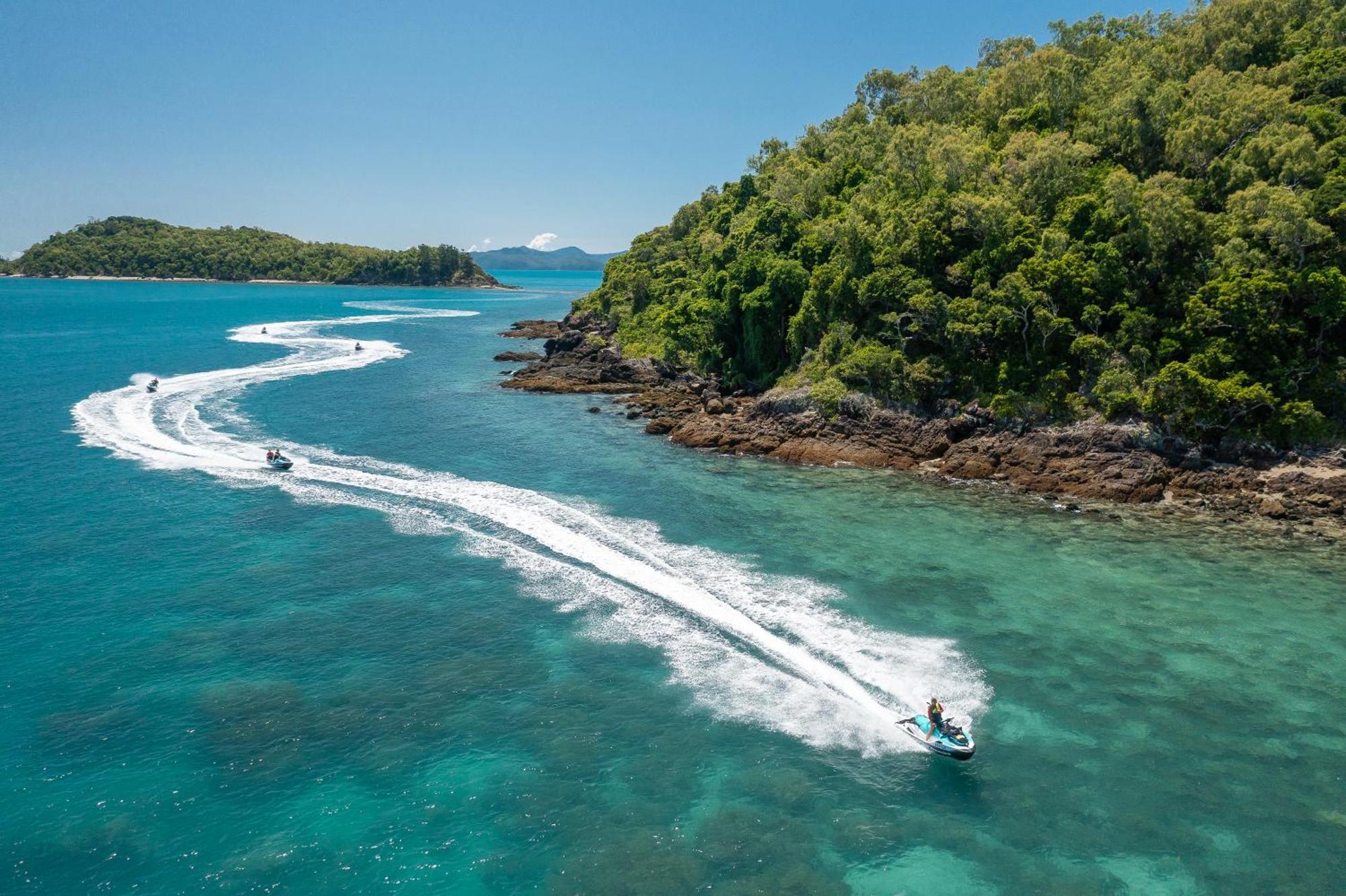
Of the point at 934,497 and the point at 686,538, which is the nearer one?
the point at 686,538

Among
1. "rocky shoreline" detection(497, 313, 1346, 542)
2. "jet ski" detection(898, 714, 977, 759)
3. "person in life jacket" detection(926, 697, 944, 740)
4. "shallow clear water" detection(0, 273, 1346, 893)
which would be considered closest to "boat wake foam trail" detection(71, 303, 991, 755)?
"shallow clear water" detection(0, 273, 1346, 893)

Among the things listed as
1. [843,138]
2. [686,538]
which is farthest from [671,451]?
[843,138]

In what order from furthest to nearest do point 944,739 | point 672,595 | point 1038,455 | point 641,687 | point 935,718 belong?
point 1038,455
point 672,595
point 641,687
point 935,718
point 944,739

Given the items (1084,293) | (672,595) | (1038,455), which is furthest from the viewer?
(1084,293)

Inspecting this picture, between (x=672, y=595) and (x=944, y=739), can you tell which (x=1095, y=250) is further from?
(x=944, y=739)

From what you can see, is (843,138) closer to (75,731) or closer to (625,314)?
(625,314)

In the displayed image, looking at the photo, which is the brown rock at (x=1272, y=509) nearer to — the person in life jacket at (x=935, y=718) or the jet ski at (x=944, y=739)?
the jet ski at (x=944, y=739)

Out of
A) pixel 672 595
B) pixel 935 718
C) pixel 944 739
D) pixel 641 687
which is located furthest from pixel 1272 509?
pixel 641 687
